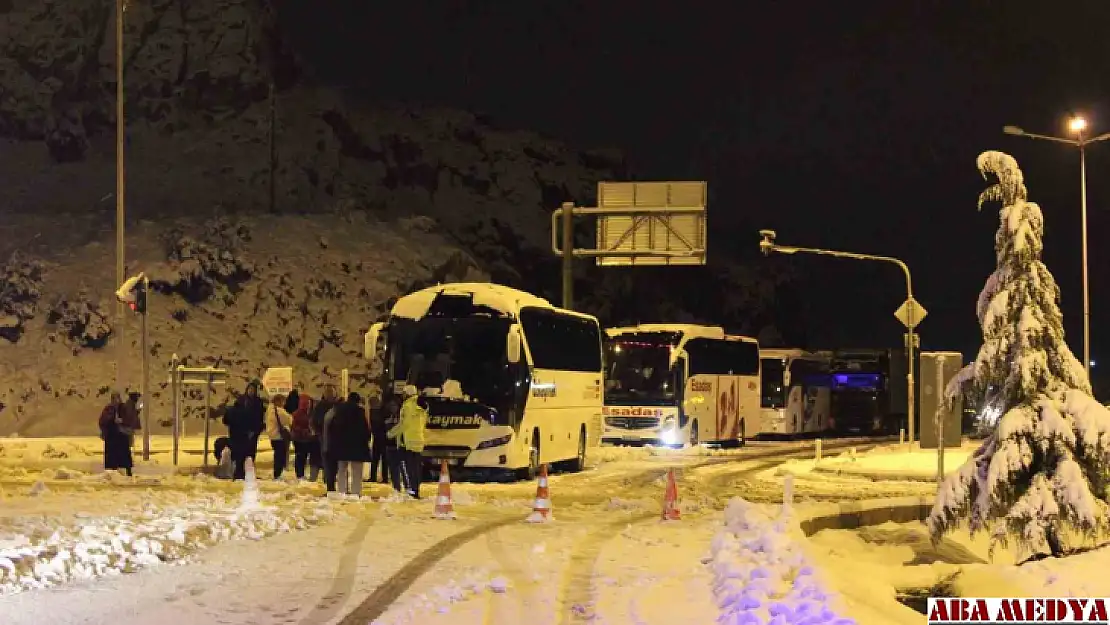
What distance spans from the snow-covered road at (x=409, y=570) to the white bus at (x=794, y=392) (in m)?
31.0

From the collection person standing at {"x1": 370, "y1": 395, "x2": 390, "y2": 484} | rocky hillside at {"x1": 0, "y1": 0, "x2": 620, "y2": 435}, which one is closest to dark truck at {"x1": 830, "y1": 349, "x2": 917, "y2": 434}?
rocky hillside at {"x1": 0, "y1": 0, "x2": 620, "y2": 435}

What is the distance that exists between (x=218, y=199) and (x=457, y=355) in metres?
43.9

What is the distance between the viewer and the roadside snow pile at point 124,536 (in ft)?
38.0

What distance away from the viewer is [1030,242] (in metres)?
14.0

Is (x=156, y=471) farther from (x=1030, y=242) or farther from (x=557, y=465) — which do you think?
(x=1030, y=242)

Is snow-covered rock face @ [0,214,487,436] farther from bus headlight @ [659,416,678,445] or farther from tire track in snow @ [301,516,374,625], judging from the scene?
tire track in snow @ [301,516,374,625]

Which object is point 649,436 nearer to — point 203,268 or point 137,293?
point 137,293

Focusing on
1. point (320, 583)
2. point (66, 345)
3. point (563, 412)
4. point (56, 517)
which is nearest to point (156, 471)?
point (563, 412)

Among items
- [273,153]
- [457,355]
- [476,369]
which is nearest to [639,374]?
[457,355]

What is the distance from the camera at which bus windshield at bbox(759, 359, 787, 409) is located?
50.8 meters

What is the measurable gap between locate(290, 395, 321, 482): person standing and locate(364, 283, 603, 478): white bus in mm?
1612

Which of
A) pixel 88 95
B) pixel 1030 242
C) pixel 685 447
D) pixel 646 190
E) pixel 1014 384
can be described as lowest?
pixel 685 447

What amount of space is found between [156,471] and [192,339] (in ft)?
87.3

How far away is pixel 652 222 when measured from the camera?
37.3 m
